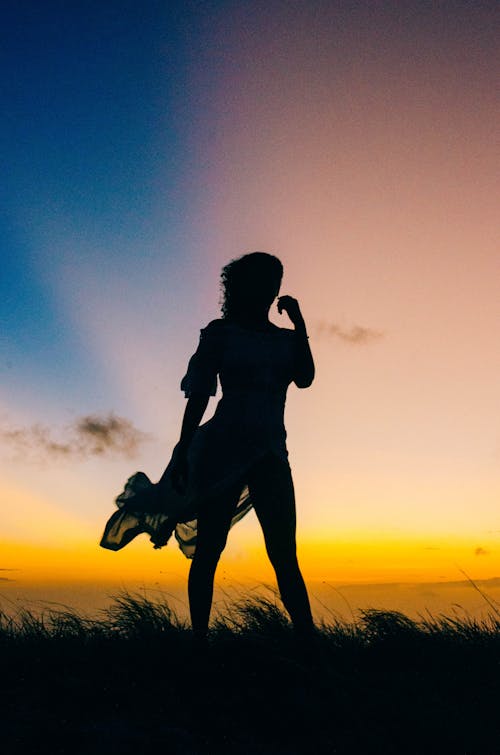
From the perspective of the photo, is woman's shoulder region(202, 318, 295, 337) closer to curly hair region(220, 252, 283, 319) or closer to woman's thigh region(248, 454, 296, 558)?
curly hair region(220, 252, 283, 319)

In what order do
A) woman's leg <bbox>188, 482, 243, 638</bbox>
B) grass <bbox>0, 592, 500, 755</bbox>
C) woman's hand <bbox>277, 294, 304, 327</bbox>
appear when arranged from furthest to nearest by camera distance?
woman's hand <bbox>277, 294, 304, 327</bbox> < woman's leg <bbox>188, 482, 243, 638</bbox> < grass <bbox>0, 592, 500, 755</bbox>

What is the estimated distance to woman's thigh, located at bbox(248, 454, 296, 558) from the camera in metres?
4.29

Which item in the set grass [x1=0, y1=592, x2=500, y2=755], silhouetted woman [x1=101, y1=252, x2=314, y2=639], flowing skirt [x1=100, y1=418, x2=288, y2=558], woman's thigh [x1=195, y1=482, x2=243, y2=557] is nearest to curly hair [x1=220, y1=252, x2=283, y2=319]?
silhouetted woman [x1=101, y1=252, x2=314, y2=639]

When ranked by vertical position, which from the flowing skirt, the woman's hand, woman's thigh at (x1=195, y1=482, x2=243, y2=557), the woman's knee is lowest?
the woman's knee

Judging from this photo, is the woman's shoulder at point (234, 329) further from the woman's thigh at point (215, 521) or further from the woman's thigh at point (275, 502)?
the woman's thigh at point (215, 521)

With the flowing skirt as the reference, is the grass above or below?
below

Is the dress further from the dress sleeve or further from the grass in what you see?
the grass

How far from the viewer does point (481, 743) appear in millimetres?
3492

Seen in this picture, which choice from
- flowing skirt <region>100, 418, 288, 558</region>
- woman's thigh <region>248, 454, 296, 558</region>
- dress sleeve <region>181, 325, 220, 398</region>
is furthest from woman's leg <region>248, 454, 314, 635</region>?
dress sleeve <region>181, 325, 220, 398</region>

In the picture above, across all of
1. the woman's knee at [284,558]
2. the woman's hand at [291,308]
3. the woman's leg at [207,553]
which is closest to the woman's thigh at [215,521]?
the woman's leg at [207,553]

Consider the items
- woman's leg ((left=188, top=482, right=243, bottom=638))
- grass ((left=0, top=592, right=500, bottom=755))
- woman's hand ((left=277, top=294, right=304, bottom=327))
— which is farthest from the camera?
woman's hand ((left=277, top=294, right=304, bottom=327))

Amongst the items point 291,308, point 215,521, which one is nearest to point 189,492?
point 215,521

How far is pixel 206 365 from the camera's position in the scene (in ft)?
14.5

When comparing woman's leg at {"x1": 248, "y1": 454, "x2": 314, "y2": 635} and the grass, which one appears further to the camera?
woman's leg at {"x1": 248, "y1": 454, "x2": 314, "y2": 635}
